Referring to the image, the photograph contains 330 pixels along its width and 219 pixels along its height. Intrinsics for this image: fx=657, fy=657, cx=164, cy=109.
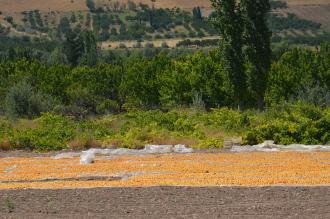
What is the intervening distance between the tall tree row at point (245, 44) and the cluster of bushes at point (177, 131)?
42.4 ft

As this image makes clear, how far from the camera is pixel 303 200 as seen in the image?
1425 cm

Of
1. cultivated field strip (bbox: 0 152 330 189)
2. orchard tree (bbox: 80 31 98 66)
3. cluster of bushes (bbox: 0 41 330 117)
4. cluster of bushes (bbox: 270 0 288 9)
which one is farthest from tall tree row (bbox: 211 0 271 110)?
cluster of bushes (bbox: 270 0 288 9)

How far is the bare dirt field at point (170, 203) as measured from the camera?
43.5ft

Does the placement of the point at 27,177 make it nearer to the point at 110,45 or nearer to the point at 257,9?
the point at 257,9

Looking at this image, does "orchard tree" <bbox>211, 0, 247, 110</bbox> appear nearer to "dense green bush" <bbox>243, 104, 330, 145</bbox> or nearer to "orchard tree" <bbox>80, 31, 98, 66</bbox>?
"dense green bush" <bbox>243, 104, 330, 145</bbox>

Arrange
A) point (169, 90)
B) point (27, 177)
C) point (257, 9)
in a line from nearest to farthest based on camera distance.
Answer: point (27, 177)
point (257, 9)
point (169, 90)

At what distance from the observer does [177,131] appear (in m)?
33.5

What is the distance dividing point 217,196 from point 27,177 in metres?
7.25

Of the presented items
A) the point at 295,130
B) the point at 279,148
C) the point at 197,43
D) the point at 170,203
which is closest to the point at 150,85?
the point at 295,130

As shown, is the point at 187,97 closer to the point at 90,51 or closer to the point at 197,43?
the point at 90,51

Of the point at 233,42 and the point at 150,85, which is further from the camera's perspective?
the point at 150,85

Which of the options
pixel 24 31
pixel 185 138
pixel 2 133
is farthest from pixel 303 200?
pixel 24 31

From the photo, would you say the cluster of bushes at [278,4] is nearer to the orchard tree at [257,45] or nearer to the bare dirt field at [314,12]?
the bare dirt field at [314,12]

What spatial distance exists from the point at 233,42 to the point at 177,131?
1840cm
